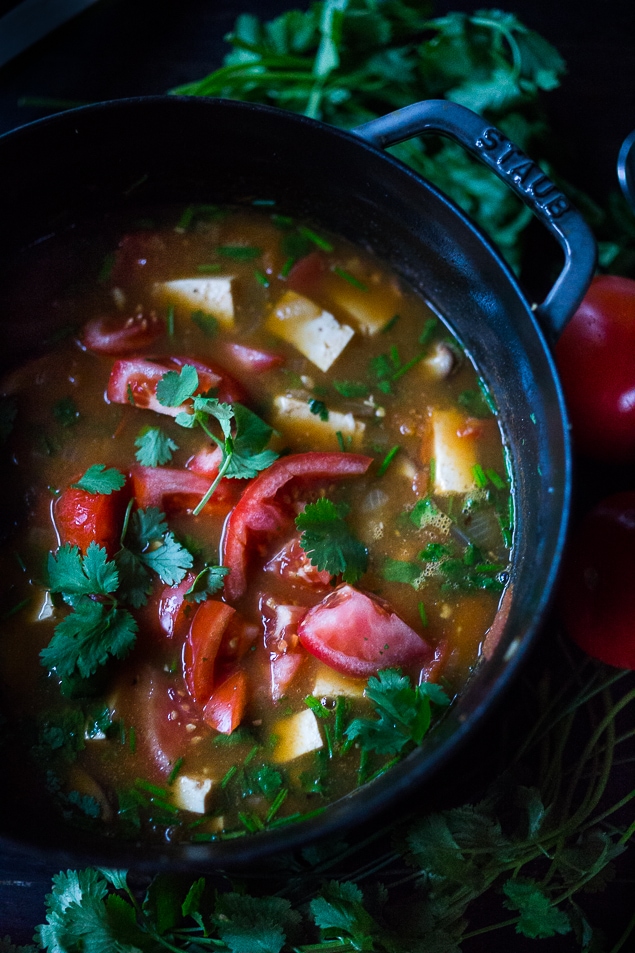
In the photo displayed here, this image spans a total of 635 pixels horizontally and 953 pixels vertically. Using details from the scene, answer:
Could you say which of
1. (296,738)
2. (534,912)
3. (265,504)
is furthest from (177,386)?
(534,912)

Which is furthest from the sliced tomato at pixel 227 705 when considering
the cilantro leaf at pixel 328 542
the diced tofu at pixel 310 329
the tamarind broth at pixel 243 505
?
the diced tofu at pixel 310 329

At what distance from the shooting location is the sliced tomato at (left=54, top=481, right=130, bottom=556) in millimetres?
2146

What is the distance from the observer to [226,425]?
210 centimetres

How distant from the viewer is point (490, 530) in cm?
228

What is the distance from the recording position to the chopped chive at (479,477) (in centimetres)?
231

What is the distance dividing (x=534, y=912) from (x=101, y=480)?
56.1 inches

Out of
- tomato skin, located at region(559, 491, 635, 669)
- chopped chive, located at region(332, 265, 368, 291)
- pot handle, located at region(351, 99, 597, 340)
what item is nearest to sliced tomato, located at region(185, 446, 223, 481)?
chopped chive, located at region(332, 265, 368, 291)

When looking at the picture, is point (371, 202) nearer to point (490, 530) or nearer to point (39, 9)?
point (490, 530)

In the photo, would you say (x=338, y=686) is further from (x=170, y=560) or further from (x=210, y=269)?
(x=210, y=269)

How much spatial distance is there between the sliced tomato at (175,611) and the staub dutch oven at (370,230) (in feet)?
1.62

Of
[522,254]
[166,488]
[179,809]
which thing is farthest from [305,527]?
[522,254]

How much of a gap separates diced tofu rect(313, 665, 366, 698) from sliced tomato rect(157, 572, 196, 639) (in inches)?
14.2

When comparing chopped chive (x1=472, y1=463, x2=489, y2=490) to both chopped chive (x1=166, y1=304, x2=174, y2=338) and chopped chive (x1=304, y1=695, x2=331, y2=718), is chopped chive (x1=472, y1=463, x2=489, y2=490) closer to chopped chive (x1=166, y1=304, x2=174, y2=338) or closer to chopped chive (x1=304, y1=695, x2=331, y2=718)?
chopped chive (x1=304, y1=695, x2=331, y2=718)

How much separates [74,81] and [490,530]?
72.9 inches
